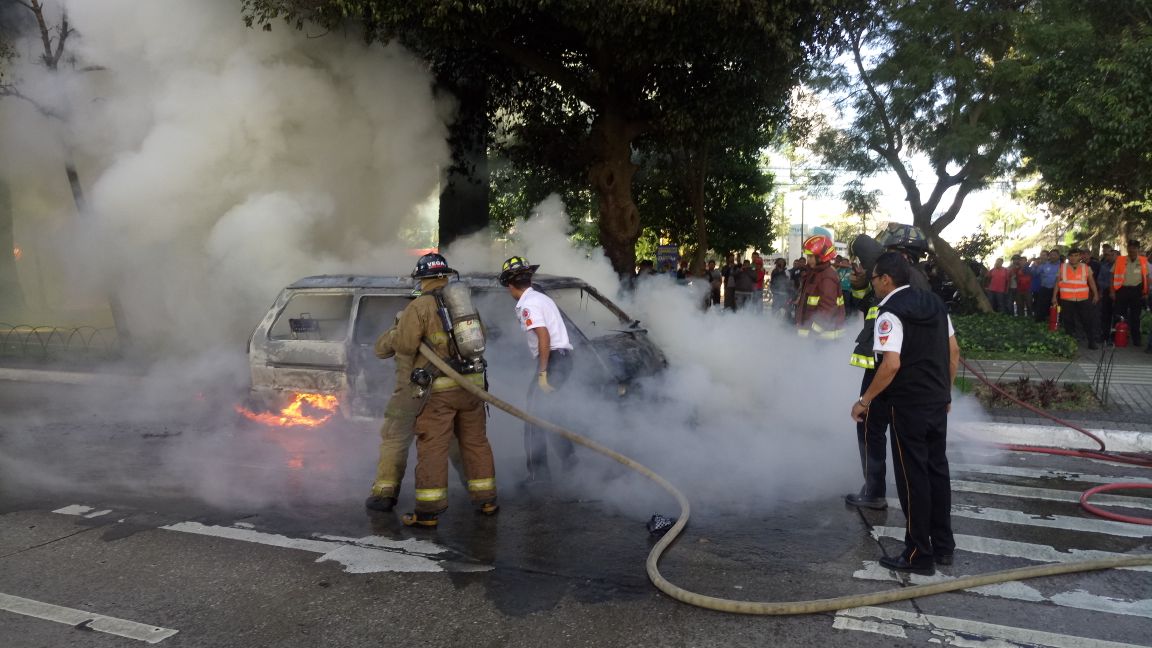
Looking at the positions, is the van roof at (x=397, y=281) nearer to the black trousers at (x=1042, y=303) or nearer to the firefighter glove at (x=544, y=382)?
the firefighter glove at (x=544, y=382)

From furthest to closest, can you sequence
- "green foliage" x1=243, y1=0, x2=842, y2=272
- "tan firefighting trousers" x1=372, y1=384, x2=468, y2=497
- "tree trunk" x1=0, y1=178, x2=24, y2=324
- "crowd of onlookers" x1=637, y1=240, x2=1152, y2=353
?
"tree trunk" x1=0, y1=178, x2=24, y2=324 < "crowd of onlookers" x1=637, y1=240, x2=1152, y2=353 < "green foliage" x1=243, y1=0, x2=842, y2=272 < "tan firefighting trousers" x1=372, y1=384, x2=468, y2=497

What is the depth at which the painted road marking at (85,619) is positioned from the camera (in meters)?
3.43

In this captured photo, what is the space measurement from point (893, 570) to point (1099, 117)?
9.56 m

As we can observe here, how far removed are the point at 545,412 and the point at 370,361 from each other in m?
1.47

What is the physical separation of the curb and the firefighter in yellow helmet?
1343mm

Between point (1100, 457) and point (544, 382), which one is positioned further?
point (1100, 457)

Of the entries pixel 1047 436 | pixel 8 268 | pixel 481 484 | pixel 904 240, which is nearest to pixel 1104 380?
pixel 1047 436

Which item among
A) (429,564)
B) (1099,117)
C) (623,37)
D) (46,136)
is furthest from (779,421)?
(46,136)

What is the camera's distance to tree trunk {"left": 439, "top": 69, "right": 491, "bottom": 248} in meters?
12.0

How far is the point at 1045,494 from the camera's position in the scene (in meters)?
5.42

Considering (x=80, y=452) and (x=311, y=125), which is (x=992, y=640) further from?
(x=311, y=125)

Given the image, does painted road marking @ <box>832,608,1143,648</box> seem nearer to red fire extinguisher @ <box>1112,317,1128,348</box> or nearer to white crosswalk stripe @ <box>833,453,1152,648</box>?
white crosswalk stripe @ <box>833,453,1152,648</box>

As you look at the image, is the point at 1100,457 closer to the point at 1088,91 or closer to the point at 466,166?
the point at 1088,91

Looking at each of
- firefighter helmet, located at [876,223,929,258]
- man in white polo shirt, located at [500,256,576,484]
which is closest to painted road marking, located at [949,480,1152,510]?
firefighter helmet, located at [876,223,929,258]
